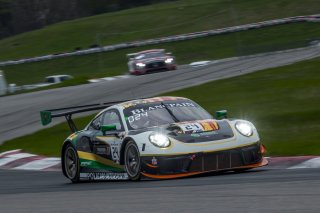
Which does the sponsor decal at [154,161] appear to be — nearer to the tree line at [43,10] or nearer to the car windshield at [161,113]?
the car windshield at [161,113]

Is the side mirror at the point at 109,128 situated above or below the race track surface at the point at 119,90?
above

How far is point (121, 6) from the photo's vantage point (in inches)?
3711

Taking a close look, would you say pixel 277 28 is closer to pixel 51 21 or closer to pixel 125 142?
pixel 125 142

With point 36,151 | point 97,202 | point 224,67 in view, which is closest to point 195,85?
point 224,67

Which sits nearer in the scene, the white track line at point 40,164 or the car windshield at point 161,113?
the car windshield at point 161,113

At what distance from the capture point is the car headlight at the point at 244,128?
11.1 metres

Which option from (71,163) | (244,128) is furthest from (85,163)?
(244,128)

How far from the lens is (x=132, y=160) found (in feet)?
37.0

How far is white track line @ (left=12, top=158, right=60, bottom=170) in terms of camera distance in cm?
1546

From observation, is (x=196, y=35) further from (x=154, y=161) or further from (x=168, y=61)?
(x=154, y=161)

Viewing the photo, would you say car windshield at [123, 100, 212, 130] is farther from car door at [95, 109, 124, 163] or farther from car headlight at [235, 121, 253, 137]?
car headlight at [235, 121, 253, 137]

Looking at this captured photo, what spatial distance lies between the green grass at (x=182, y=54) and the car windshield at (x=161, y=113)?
34314mm

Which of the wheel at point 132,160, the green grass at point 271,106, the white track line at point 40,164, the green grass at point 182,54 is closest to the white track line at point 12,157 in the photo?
the green grass at point 271,106

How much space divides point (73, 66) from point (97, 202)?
46.1m
